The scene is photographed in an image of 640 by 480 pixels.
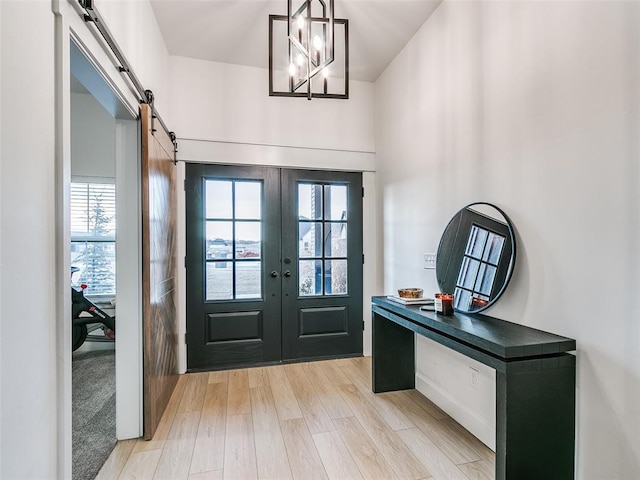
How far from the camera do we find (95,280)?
3.84 meters

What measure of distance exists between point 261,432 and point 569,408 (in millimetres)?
1774

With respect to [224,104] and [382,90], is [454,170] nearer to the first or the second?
[382,90]

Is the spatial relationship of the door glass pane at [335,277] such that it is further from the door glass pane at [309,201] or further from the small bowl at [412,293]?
the small bowl at [412,293]

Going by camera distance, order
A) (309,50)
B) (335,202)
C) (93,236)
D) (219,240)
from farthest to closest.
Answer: (93,236), (335,202), (219,240), (309,50)

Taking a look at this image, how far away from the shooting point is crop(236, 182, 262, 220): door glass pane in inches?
135

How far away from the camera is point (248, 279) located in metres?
3.46

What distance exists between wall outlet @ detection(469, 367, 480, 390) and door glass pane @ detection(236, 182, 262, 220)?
7.68 ft

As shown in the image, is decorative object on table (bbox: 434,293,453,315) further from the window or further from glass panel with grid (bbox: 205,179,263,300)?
the window

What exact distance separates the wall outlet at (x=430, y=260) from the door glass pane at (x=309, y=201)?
1.28 meters

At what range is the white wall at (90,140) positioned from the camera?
372 centimetres

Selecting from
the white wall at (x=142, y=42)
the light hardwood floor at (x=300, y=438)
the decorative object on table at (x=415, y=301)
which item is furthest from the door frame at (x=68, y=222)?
the decorative object on table at (x=415, y=301)

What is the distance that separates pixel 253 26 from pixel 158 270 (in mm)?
2155

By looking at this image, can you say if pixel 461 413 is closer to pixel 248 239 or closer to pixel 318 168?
pixel 248 239
